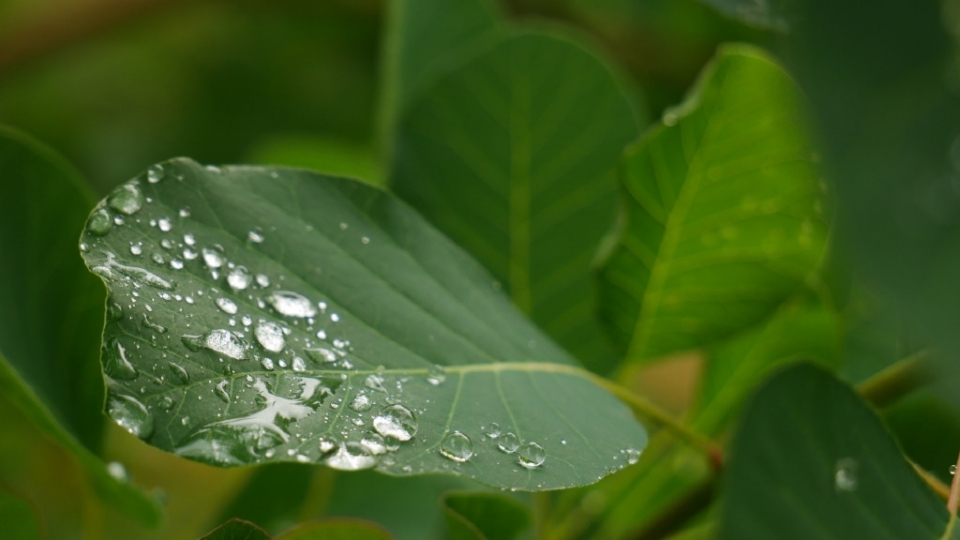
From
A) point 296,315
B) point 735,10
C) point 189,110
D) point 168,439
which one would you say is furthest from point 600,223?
point 189,110

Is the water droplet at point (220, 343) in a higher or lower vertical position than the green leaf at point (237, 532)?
higher

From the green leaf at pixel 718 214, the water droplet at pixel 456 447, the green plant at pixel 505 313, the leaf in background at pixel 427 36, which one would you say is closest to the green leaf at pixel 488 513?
the green plant at pixel 505 313

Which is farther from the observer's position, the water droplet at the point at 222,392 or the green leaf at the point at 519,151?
the green leaf at the point at 519,151

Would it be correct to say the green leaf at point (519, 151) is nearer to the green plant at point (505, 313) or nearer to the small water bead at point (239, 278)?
the green plant at point (505, 313)

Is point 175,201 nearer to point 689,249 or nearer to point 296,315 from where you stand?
point 296,315

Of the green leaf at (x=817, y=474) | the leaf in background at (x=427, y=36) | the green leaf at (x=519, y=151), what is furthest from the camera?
the leaf in background at (x=427, y=36)

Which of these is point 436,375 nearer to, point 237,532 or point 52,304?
point 237,532

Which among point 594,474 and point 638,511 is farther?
point 638,511
